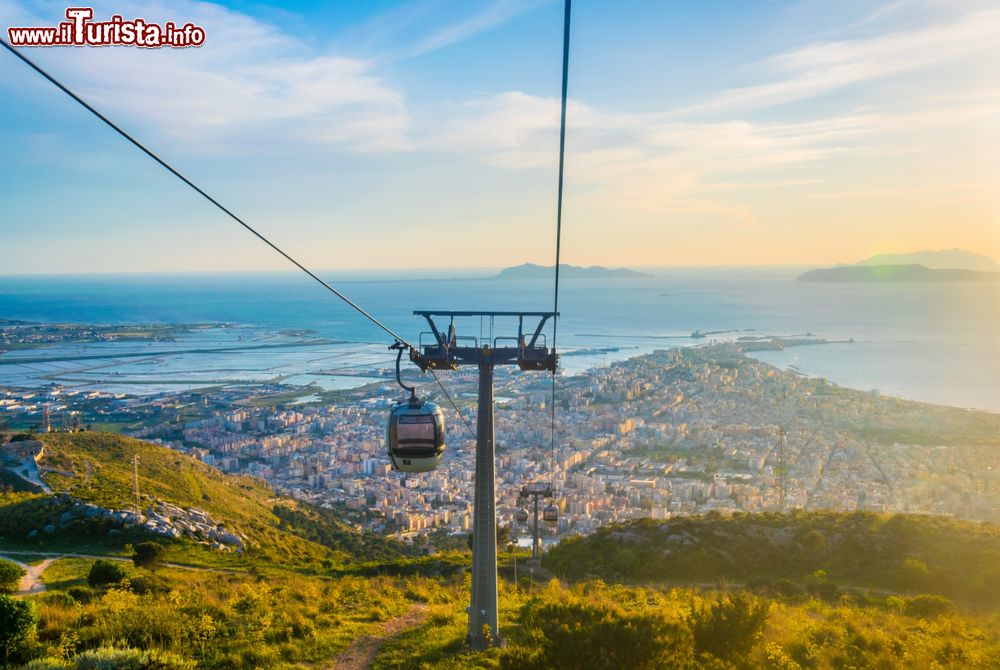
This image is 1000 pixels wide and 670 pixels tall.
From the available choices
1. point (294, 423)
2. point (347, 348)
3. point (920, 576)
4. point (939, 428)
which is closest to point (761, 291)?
point (347, 348)

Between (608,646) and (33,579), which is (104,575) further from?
(608,646)

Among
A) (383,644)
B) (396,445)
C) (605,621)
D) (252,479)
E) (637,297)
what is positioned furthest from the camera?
(637,297)

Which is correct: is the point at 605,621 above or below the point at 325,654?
above

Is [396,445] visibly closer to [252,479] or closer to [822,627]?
[822,627]

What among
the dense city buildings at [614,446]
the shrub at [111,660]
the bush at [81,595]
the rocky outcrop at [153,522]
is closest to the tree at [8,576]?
the bush at [81,595]

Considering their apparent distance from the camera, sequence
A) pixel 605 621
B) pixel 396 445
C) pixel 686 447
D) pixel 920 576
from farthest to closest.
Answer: pixel 686 447 → pixel 920 576 → pixel 396 445 → pixel 605 621

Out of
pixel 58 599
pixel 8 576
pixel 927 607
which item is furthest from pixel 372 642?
pixel 927 607
